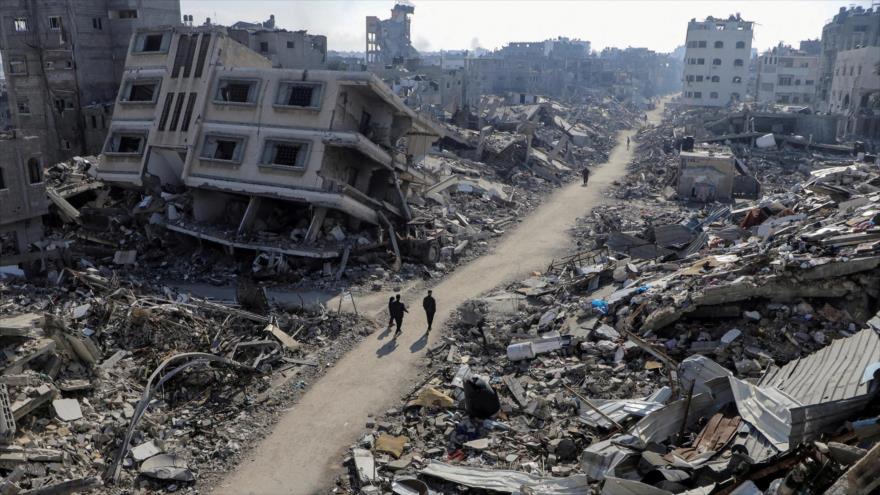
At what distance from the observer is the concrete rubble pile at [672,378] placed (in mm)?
9680

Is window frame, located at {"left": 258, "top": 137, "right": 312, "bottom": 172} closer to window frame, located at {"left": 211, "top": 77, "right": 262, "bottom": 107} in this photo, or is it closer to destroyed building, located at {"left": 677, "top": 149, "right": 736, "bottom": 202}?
window frame, located at {"left": 211, "top": 77, "right": 262, "bottom": 107}

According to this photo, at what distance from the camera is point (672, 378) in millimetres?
13320

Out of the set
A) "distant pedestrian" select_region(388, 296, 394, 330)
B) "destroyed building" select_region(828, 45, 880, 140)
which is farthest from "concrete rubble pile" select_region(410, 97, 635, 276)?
"destroyed building" select_region(828, 45, 880, 140)

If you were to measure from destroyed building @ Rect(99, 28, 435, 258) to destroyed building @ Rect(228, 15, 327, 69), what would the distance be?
15755 millimetres

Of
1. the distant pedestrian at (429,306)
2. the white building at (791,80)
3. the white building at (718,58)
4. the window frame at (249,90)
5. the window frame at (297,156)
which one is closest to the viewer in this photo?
the distant pedestrian at (429,306)

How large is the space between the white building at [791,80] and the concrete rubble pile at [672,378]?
7517cm

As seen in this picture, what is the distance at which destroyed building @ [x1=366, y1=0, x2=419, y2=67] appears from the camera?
313ft

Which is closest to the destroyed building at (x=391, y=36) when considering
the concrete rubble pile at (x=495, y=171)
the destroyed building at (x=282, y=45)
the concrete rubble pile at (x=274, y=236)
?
the concrete rubble pile at (x=495, y=171)

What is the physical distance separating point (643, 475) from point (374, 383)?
7.10 meters

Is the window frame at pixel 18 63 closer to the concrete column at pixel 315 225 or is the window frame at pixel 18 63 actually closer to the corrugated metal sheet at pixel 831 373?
the concrete column at pixel 315 225

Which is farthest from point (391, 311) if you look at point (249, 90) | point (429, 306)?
point (249, 90)

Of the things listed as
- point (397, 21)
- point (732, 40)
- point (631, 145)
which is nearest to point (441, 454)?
point (631, 145)

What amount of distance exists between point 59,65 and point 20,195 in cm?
2281

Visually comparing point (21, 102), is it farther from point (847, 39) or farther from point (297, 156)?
point (847, 39)
